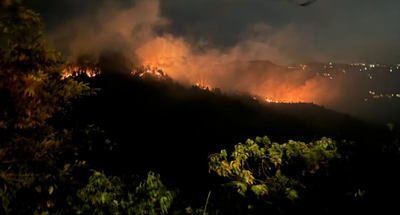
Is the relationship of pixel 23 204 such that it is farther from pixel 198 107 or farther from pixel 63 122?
pixel 198 107

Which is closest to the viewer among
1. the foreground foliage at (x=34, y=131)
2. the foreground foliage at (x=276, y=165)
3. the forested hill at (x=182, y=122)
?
the foreground foliage at (x=34, y=131)

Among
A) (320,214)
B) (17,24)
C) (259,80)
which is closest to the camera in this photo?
(17,24)

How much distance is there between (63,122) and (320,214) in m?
3.96

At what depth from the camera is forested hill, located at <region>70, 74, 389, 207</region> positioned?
38.7 m

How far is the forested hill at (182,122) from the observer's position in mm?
38688

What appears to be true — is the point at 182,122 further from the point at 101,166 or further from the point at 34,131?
the point at 34,131

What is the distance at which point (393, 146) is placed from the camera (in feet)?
14.5

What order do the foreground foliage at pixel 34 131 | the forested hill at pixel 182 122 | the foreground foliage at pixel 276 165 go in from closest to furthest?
the foreground foliage at pixel 34 131 → the foreground foliage at pixel 276 165 → the forested hill at pixel 182 122

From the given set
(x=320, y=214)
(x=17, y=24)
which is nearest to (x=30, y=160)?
(x=17, y=24)

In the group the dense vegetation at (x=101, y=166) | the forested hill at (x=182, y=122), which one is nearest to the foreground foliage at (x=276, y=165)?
the dense vegetation at (x=101, y=166)

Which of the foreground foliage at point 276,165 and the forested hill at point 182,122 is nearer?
the foreground foliage at point 276,165

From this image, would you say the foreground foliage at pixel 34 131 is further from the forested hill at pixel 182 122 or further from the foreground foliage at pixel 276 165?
the forested hill at pixel 182 122

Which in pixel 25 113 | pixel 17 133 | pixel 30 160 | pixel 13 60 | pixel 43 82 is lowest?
pixel 30 160

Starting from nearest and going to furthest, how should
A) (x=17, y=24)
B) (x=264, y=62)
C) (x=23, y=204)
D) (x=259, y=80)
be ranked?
(x=17, y=24), (x=23, y=204), (x=259, y=80), (x=264, y=62)
